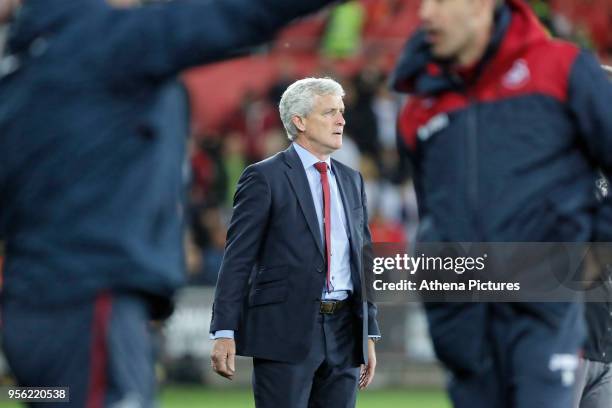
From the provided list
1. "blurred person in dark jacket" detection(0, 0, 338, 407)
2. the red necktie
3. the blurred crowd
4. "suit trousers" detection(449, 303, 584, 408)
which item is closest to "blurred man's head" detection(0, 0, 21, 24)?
"blurred person in dark jacket" detection(0, 0, 338, 407)

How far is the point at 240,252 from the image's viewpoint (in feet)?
14.9

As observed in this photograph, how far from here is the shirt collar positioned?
4.74 meters

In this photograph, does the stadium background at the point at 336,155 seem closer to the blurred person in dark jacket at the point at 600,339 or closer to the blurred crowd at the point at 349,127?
the blurred crowd at the point at 349,127

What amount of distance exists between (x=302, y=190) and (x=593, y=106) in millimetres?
1203

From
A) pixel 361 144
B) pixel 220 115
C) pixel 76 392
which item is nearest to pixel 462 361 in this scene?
pixel 76 392

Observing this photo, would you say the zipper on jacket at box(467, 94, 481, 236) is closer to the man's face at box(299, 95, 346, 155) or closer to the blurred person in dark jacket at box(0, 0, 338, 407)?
the man's face at box(299, 95, 346, 155)

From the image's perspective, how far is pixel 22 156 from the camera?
11.0 feet

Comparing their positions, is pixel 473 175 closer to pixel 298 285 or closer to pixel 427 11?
pixel 427 11

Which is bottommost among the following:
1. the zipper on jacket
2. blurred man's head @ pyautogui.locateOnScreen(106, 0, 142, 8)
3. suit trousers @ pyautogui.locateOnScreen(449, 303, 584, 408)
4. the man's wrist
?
suit trousers @ pyautogui.locateOnScreen(449, 303, 584, 408)

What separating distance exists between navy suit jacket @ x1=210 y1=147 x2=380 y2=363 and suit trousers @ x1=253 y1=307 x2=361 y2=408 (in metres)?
0.03

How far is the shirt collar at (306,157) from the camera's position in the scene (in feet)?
15.5

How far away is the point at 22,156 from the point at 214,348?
1.36 meters

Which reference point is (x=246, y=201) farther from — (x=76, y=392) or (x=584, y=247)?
(x=76, y=392)

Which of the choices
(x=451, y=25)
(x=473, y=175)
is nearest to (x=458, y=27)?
(x=451, y=25)
